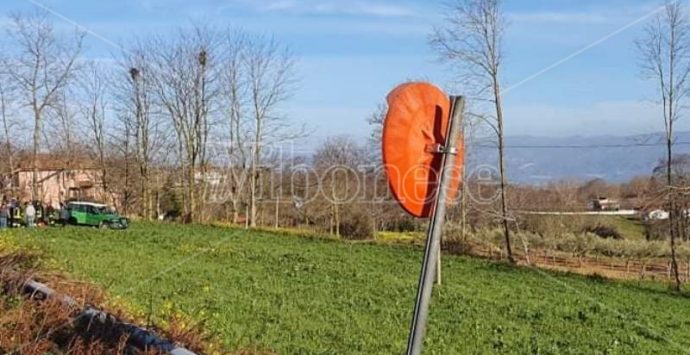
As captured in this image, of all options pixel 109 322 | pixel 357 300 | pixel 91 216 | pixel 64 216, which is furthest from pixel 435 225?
pixel 64 216

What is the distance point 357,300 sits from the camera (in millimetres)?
11250

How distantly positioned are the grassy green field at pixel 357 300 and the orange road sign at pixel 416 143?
3468 mm

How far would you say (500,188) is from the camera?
2784 cm

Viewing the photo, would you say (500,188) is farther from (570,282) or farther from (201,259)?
(201,259)

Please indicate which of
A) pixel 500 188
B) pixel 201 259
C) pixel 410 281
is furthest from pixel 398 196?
pixel 500 188

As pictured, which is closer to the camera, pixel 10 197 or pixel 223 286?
pixel 223 286

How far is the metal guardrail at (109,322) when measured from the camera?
4078 millimetres

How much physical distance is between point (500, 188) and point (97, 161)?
27612 millimetres

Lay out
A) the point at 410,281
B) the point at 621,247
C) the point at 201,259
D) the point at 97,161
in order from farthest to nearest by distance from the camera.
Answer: the point at 97,161, the point at 621,247, the point at 201,259, the point at 410,281

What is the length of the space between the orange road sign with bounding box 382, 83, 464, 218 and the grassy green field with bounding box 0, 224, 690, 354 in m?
3.47

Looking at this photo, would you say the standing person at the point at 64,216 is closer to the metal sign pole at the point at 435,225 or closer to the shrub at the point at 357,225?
the shrub at the point at 357,225

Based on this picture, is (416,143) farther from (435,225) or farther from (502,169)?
(502,169)

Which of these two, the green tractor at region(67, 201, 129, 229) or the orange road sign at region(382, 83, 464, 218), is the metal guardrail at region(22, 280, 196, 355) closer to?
the orange road sign at region(382, 83, 464, 218)

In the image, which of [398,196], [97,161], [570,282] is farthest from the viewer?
[97,161]
